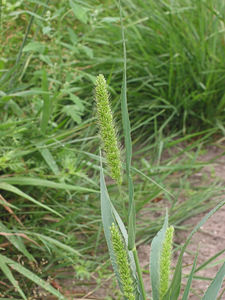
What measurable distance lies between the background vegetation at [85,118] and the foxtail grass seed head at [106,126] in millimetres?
830

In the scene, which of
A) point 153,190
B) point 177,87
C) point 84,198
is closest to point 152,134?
point 177,87

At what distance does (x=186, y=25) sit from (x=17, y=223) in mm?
1747

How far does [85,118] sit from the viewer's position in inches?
126

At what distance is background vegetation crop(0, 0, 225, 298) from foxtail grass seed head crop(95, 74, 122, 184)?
830 millimetres

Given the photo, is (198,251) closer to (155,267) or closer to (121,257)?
(155,267)

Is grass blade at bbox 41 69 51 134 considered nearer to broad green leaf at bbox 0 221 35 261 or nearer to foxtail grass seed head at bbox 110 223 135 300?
broad green leaf at bbox 0 221 35 261

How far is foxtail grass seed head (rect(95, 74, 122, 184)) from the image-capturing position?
108 centimetres

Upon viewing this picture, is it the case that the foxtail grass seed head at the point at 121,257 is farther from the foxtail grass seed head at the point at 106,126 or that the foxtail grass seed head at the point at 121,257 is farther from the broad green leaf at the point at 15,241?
the broad green leaf at the point at 15,241

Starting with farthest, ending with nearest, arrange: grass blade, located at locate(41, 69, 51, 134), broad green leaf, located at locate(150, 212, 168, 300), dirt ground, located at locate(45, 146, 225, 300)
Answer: grass blade, located at locate(41, 69, 51, 134) < dirt ground, located at locate(45, 146, 225, 300) < broad green leaf, located at locate(150, 212, 168, 300)

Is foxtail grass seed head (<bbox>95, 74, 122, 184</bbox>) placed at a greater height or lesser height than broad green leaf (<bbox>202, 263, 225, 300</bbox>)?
greater

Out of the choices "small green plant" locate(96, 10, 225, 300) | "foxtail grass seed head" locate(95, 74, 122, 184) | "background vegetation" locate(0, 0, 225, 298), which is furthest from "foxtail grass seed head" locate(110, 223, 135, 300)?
"background vegetation" locate(0, 0, 225, 298)

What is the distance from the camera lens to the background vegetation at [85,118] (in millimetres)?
2156

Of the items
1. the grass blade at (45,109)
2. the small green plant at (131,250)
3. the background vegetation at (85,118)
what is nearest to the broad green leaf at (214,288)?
the small green plant at (131,250)

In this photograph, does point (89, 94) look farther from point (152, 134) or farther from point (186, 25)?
point (186, 25)
